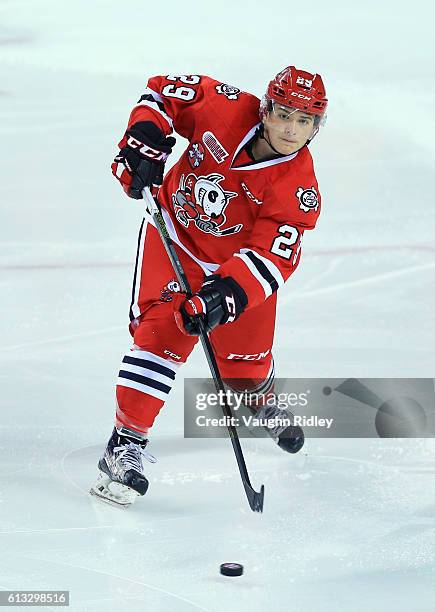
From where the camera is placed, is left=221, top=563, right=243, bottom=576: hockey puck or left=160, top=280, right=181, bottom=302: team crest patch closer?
left=221, top=563, right=243, bottom=576: hockey puck

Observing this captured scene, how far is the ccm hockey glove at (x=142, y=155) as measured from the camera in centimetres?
268

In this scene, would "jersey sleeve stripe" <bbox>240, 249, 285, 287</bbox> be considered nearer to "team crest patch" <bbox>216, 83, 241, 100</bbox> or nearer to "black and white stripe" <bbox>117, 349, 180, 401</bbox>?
"black and white stripe" <bbox>117, 349, 180, 401</bbox>

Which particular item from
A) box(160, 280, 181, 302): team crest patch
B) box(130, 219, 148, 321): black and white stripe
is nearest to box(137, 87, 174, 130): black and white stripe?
box(130, 219, 148, 321): black and white stripe

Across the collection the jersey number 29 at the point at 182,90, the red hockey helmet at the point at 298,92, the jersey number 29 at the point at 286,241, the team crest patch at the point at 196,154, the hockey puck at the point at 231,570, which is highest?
the red hockey helmet at the point at 298,92

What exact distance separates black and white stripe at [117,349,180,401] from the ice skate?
116mm

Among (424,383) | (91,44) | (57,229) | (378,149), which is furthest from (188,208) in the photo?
(91,44)

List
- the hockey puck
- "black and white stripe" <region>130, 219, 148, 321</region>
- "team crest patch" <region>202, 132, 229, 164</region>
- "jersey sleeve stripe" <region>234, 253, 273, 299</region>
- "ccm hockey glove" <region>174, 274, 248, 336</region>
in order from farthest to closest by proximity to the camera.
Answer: "black and white stripe" <region>130, 219, 148, 321</region>, "team crest patch" <region>202, 132, 229, 164</region>, "jersey sleeve stripe" <region>234, 253, 273, 299</region>, "ccm hockey glove" <region>174, 274, 248, 336</region>, the hockey puck

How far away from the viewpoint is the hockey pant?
262 centimetres

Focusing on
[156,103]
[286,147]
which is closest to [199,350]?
[156,103]

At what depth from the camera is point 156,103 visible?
2793mm

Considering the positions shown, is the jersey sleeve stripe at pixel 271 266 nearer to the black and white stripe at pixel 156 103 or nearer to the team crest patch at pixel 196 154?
the team crest patch at pixel 196 154

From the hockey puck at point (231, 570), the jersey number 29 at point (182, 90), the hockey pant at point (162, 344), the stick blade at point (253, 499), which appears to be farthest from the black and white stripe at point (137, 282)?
the hockey puck at point (231, 570)

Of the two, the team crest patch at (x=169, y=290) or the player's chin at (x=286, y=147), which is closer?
the player's chin at (x=286, y=147)

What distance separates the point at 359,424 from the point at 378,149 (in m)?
2.15
